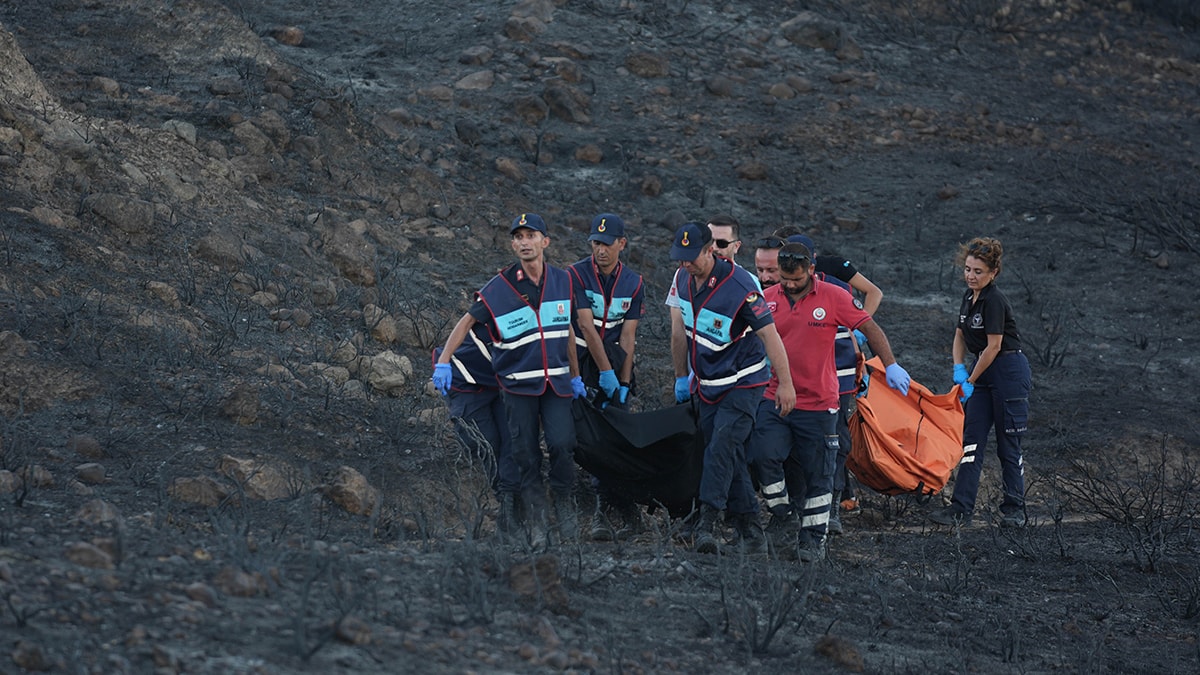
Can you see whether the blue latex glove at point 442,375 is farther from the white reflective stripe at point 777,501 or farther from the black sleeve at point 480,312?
the white reflective stripe at point 777,501

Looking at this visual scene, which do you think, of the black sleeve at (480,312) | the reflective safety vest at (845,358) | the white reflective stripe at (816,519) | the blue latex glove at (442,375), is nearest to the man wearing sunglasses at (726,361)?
the white reflective stripe at (816,519)

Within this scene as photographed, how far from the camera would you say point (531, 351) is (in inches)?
241

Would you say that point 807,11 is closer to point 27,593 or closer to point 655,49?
point 655,49

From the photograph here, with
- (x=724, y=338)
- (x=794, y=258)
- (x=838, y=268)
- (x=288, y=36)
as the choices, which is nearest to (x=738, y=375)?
(x=724, y=338)

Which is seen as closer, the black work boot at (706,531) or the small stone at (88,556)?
the small stone at (88,556)

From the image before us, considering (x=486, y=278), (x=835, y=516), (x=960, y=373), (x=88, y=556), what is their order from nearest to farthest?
(x=88, y=556) → (x=835, y=516) → (x=960, y=373) → (x=486, y=278)

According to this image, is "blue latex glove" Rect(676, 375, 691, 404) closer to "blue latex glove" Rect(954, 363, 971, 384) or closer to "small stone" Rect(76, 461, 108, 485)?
"blue latex glove" Rect(954, 363, 971, 384)

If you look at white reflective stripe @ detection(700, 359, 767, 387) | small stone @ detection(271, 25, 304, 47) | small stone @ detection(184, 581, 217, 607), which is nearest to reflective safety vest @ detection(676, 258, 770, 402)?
white reflective stripe @ detection(700, 359, 767, 387)

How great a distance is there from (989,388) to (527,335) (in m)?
2.87

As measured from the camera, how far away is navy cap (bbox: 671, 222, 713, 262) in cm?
614

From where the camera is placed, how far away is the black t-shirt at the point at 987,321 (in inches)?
282

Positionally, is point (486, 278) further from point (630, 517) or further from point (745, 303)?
point (745, 303)

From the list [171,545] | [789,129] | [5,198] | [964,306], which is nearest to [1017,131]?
[789,129]

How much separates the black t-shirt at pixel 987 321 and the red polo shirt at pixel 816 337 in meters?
1.19
